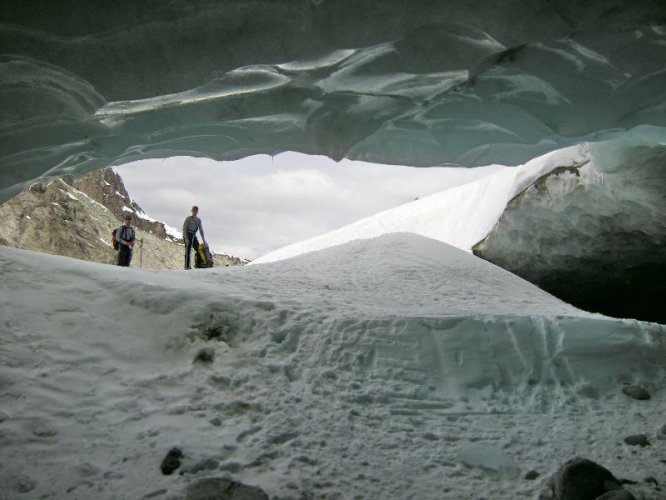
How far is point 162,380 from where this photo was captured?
240cm

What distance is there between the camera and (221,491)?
167 centimetres

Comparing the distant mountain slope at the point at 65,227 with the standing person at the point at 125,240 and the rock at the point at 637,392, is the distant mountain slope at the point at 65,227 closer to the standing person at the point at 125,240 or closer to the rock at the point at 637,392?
the standing person at the point at 125,240

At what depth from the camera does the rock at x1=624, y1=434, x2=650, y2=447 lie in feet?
7.16

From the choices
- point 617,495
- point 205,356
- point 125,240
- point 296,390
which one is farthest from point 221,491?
point 125,240

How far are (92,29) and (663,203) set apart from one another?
18.5ft

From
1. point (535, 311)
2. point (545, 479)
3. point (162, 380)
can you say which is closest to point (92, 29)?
point (162, 380)

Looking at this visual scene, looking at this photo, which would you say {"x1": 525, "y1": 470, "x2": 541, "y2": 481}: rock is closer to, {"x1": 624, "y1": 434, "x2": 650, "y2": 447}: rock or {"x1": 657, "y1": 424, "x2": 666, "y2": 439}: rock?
{"x1": 624, "y1": 434, "x2": 650, "y2": 447}: rock

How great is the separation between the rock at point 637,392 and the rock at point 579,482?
102 cm

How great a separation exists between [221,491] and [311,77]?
6.79 feet

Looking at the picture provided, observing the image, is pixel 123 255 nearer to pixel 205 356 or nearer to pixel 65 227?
pixel 205 356

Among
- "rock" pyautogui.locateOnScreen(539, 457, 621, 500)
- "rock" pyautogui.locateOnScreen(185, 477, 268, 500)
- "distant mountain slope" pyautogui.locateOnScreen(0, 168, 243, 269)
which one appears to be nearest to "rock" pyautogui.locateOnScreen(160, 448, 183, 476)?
"rock" pyautogui.locateOnScreen(185, 477, 268, 500)

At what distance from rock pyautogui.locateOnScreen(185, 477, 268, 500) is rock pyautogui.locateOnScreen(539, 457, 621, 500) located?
1050 millimetres

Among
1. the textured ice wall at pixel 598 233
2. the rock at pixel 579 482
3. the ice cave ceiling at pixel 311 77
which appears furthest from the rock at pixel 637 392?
the textured ice wall at pixel 598 233

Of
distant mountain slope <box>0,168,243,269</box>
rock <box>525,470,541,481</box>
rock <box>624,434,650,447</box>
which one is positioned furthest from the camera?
distant mountain slope <box>0,168,243,269</box>
